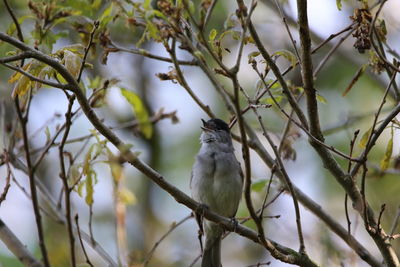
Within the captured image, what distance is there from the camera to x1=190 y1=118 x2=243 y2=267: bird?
19.9ft

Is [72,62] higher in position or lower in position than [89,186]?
higher

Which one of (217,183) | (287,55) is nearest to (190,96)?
(287,55)

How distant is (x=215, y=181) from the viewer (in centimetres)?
607

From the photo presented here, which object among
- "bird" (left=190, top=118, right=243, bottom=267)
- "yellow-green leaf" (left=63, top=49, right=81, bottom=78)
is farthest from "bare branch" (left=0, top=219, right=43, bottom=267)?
"bird" (left=190, top=118, right=243, bottom=267)

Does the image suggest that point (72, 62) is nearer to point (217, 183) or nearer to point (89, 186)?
point (89, 186)

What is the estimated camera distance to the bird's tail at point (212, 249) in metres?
6.18

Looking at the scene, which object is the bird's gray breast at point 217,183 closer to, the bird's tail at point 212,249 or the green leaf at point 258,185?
the bird's tail at point 212,249

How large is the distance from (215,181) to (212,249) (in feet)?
2.45

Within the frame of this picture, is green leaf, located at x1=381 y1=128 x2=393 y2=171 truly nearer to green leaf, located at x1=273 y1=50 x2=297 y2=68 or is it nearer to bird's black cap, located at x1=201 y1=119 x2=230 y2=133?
green leaf, located at x1=273 y1=50 x2=297 y2=68

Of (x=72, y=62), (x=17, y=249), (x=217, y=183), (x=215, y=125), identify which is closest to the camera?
(x=72, y=62)

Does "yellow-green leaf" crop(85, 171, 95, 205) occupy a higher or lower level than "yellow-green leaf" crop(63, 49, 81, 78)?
lower

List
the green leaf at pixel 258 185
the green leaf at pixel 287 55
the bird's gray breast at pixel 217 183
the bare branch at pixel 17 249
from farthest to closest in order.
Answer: the bird's gray breast at pixel 217 183 → the green leaf at pixel 258 185 → the bare branch at pixel 17 249 → the green leaf at pixel 287 55

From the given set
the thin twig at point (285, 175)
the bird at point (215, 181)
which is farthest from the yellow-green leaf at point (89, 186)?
the bird at point (215, 181)

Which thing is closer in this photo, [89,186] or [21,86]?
[21,86]
